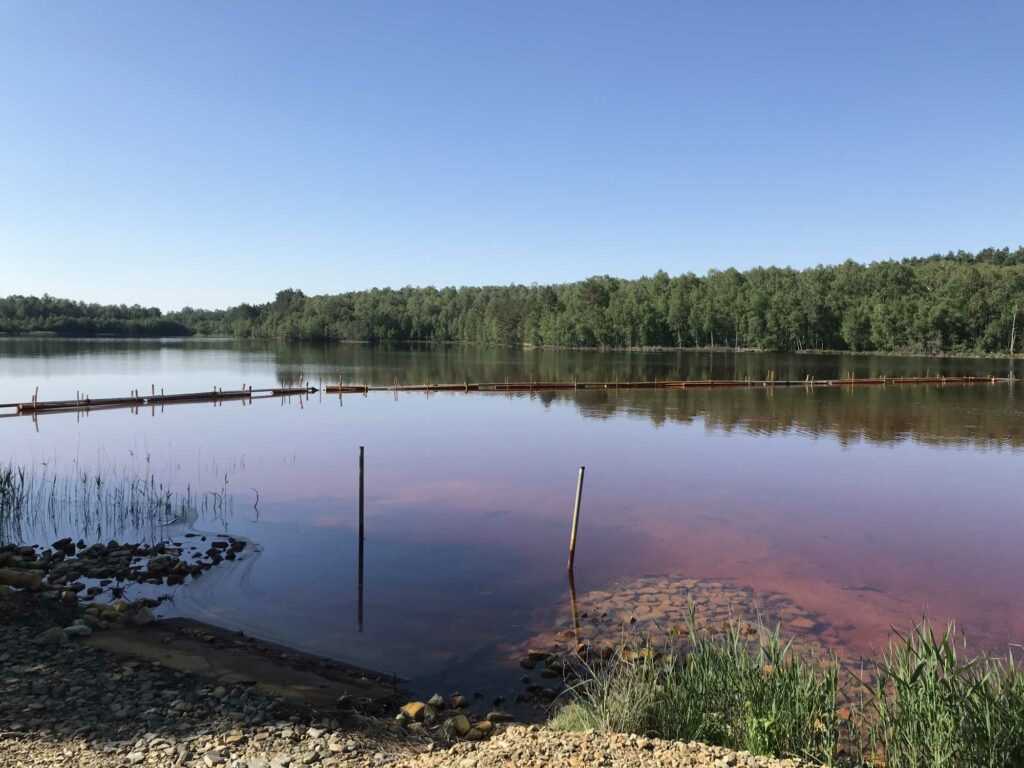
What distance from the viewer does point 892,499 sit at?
67.5 feet

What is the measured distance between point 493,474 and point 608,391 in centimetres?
3140

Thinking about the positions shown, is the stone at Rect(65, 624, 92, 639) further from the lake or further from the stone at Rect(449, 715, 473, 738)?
the stone at Rect(449, 715, 473, 738)

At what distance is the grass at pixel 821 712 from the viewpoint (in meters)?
5.45

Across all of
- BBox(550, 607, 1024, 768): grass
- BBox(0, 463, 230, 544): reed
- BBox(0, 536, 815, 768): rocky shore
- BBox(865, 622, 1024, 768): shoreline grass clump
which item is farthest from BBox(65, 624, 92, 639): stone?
BBox(865, 622, 1024, 768): shoreline grass clump

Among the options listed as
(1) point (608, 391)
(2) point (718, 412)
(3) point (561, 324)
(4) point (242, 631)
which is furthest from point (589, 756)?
(3) point (561, 324)

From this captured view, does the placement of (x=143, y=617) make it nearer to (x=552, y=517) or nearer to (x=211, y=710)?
(x=211, y=710)

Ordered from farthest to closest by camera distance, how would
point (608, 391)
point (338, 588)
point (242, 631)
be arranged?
1. point (608, 391)
2. point (338, 588)
3. point (242, 631)

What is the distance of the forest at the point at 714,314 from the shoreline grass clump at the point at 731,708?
11369 cm

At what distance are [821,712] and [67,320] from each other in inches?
7860

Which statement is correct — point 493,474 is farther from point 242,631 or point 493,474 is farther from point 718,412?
point 718,412

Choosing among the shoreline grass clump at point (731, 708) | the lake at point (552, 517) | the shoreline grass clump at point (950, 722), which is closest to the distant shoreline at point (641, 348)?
the lake at point (552, 517)

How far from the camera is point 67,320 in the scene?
562ft

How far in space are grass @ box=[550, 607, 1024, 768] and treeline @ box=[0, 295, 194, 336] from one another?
18978cm

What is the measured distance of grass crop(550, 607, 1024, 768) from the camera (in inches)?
215
